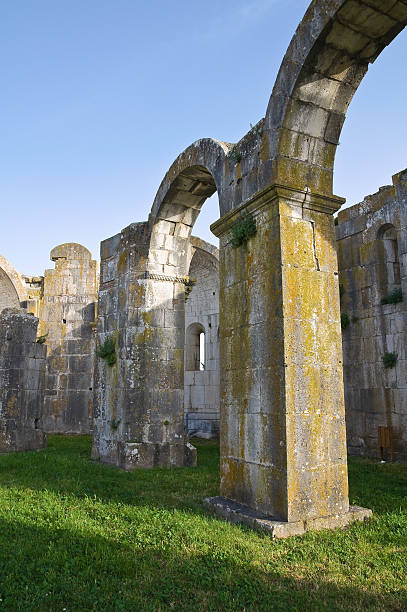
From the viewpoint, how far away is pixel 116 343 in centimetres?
866

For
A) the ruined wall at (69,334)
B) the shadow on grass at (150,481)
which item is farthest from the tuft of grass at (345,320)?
the ruined wall at (69,334)

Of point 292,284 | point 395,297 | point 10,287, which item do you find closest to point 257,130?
point 292,284

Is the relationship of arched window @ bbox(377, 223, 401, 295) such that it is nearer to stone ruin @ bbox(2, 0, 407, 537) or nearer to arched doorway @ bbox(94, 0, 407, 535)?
stone ruin @ bbox(2, 0, 407, 537)

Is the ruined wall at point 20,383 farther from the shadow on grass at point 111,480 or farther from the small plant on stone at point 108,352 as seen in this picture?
the small plant on stone at point 108,352

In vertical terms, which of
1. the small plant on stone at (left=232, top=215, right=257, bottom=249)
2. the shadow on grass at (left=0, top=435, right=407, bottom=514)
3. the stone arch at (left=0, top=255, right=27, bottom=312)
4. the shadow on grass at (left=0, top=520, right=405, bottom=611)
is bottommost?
the shadow on grass at (left=0, top=520, right=405, bottom=611)

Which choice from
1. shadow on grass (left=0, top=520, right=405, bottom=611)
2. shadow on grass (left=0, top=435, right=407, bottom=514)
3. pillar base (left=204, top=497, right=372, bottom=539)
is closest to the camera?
shadow on grass (left=0, top=520, right=405, bottom=611)

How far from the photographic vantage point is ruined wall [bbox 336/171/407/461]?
9008mm

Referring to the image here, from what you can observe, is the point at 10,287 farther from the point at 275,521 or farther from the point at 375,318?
the point at 275,521

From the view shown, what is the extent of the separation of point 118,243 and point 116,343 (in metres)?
Result: 1.96

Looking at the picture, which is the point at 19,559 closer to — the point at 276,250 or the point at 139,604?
the point at 139,604

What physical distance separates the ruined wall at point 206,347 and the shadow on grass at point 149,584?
10.9m

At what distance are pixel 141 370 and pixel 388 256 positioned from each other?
5528 millimetres

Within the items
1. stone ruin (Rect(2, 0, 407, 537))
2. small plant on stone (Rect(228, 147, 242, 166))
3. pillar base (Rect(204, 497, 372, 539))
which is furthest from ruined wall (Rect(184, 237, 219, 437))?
pillar base (Rect(204, 497, 372, 539))

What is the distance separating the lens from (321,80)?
4719mm
